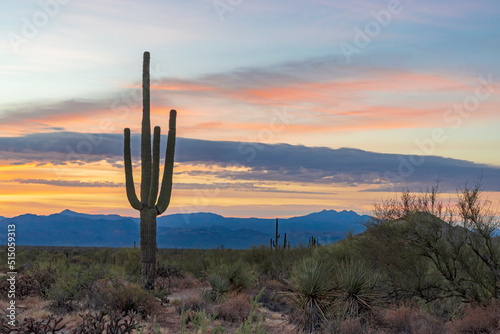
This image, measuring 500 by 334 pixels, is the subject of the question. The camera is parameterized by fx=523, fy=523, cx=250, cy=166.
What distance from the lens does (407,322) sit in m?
13.4

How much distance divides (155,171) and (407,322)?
1072 centimetres

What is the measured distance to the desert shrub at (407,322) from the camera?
1277cm

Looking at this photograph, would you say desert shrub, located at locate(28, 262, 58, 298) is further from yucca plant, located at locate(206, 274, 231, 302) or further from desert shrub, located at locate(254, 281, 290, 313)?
desert shrub, located at locate(254, 281, 290, 313)

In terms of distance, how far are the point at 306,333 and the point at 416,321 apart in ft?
10.4

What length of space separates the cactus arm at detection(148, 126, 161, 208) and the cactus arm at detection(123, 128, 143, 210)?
516 millimetres

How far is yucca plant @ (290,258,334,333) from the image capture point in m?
12.6

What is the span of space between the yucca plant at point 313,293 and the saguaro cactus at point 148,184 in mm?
8126

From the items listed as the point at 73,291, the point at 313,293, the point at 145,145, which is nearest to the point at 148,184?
the point at 145,145

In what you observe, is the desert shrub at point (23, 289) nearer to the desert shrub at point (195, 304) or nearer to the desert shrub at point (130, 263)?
the desert shrub at point (130, 263)

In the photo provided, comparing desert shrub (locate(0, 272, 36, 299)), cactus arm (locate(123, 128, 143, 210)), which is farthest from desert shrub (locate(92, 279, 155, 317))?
cactus arm (locate(123, 128, 143, 210))

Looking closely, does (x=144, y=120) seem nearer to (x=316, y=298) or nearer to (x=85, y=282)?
(x=85, y=282)

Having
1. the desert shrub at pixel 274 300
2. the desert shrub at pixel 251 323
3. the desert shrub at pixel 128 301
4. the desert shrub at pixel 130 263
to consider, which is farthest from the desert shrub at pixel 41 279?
the desert shrub at pixel 251 323

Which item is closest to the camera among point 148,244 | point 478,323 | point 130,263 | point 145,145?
point 478,323

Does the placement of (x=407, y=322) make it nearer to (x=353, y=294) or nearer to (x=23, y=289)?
(x=353, y=294)
